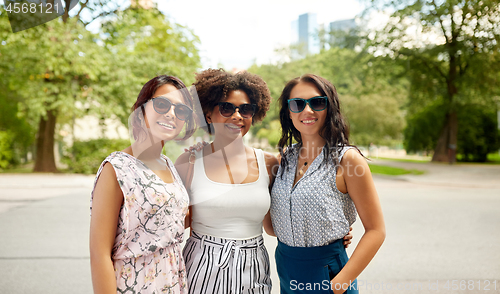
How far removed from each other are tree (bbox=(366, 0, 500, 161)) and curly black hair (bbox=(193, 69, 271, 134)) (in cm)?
1754

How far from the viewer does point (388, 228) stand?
636cm

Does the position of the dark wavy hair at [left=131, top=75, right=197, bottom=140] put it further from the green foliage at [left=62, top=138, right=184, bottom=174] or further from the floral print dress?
the green foliage at [left=62, top=138, right=184, bottom=174]

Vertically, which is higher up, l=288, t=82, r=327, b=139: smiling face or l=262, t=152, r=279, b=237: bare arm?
l=288, t=82, r=327, b=139: smiling face

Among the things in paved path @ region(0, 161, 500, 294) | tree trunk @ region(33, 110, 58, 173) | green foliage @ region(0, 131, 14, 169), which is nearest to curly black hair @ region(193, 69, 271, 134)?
paved path @ region(0, 161, 500, 294)

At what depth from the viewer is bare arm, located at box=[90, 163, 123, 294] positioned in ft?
5.30

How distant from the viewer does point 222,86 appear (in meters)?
2.38

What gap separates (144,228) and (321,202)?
0.93 metres

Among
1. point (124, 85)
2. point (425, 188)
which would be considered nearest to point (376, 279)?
point (425, 188)

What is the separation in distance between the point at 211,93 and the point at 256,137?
26746mm

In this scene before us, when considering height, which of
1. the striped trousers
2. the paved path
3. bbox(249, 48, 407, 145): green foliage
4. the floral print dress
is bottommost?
the paved path

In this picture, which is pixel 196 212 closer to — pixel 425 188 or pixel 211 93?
pixel 211 93

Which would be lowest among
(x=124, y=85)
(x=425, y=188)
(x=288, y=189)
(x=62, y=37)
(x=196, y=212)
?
(x=425, y=188)

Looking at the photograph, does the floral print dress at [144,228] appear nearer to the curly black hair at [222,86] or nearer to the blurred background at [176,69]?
the curly black hair at [222,86]

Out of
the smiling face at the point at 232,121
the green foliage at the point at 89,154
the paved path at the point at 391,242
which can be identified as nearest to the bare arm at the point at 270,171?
the smiling face at the point at 232,121
